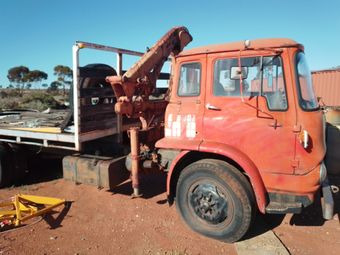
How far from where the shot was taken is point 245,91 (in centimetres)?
404

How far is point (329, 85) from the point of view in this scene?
1875 cm

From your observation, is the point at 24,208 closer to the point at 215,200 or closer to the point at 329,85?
the point at 215,200

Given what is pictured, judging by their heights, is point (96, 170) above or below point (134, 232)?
above

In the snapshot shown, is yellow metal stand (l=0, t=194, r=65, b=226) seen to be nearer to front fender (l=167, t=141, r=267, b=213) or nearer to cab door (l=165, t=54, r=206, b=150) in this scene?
cab door (l=165, t=54, r=206, b=150)

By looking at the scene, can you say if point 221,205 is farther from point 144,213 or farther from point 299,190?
point 144,213

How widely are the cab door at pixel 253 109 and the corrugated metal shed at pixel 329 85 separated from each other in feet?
53.9

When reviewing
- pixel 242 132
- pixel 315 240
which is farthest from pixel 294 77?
pixel 315 240

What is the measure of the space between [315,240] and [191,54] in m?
3.02

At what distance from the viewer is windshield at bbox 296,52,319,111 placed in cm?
382

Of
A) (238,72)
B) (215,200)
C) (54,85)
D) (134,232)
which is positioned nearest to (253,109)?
(238,72)

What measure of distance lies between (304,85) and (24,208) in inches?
180

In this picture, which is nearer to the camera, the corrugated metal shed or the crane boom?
the crane boom

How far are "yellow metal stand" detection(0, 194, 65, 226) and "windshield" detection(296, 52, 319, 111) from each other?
407cm


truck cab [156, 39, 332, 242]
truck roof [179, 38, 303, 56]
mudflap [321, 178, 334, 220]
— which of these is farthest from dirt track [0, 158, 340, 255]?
truck roof [179, 38, 303, 56]
